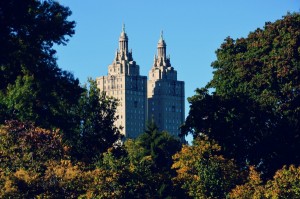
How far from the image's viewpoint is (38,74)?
69.9m

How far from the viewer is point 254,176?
68438mm

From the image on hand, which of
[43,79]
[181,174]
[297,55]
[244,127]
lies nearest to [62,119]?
[43,79]

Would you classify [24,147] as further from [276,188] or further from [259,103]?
[259,103]

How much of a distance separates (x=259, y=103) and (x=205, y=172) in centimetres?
1301

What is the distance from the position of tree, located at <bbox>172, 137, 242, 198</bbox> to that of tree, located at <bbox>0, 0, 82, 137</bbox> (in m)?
7.63

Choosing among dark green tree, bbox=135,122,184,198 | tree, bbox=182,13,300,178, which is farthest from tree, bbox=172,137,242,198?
tree, bbox=182,13,300,178

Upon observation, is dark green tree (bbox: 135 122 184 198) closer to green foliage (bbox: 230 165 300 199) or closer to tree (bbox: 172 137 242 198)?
tree (bbox: 172 137 242 198)

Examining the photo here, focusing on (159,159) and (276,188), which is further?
(159,159)

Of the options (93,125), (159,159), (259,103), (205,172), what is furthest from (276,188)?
(159,159)

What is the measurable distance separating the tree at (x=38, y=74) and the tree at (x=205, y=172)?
25.0ft

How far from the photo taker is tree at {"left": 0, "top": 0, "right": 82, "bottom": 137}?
67.5m

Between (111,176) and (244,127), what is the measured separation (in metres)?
18.4

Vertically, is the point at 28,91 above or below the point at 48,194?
above

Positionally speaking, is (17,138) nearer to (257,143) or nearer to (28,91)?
(28,91)
